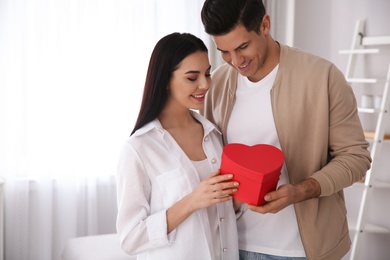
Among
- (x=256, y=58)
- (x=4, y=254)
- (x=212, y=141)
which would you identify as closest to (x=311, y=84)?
(x=256, y=58)

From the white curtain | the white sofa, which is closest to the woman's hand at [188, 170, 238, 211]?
the white sofa

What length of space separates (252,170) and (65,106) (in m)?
2.80

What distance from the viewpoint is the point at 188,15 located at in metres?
4.45

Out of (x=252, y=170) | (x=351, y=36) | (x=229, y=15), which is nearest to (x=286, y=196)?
(x=252, y=170)

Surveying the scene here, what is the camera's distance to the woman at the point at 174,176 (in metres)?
1.62

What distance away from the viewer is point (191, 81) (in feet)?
5.75

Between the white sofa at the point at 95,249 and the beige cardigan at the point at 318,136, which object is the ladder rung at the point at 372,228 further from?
the beige cardigan at the point at 318,136

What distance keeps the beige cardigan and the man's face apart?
0.09m

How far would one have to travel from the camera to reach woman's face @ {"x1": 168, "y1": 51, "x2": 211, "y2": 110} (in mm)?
1744

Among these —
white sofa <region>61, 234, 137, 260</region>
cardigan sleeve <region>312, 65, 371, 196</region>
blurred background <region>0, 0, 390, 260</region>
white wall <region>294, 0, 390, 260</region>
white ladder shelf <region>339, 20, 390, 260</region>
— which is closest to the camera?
cardigan sleeve <region>312, 65, 371, 196</region>

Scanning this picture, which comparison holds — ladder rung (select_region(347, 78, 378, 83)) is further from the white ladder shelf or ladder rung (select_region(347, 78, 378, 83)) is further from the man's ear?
the man's ear

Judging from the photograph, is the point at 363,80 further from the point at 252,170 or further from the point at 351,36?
the point at 252,170

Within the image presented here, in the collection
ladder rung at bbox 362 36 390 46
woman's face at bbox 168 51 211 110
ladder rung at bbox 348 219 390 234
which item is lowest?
ladder rung at bbox 348 219 390 234

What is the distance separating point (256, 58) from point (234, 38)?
0.37 feet
